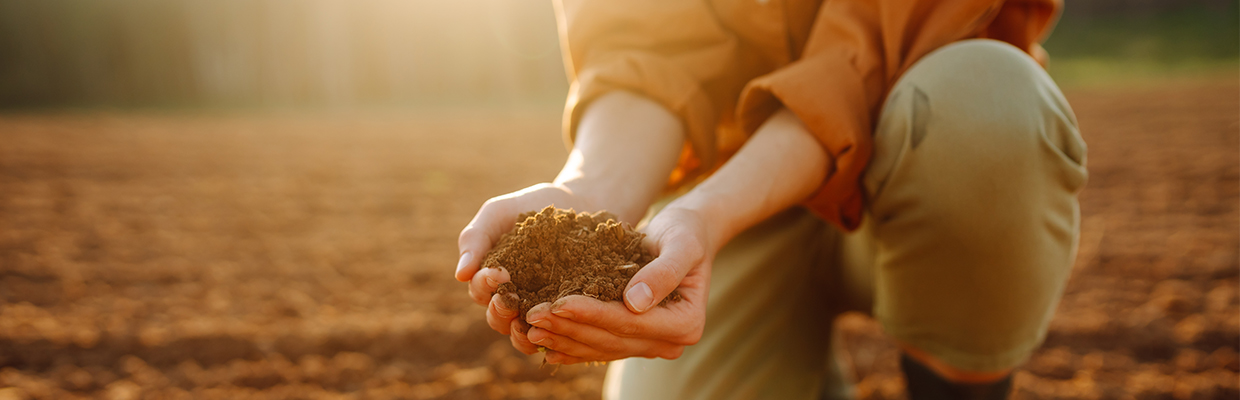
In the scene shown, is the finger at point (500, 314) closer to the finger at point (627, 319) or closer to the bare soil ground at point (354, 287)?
the finger at point (627, 319)

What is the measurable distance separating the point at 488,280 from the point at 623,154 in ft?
1.29

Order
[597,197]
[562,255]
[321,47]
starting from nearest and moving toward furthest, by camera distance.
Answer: [562,255], [597,197], [321,47]

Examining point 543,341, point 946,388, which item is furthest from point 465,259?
point 946,388

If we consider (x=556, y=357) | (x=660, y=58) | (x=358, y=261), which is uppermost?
(x=660, y=58)

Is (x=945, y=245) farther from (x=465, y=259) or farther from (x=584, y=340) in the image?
(x=465, y=259)

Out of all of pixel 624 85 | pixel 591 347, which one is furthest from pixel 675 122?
pixel 591 347

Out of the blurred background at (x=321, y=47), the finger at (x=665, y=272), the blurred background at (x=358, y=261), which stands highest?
the finger at (x=665, y=272)

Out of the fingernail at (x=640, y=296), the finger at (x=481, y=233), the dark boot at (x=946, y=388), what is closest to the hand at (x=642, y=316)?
the fingernail at (x=640, y=296)

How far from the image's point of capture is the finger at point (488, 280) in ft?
2.64

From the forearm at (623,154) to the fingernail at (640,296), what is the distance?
1.02 feet

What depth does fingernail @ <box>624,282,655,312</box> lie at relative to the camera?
75 centimetres

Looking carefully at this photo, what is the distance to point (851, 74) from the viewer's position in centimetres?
106

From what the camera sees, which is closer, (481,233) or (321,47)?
(481,233)

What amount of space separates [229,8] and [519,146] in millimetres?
12845
